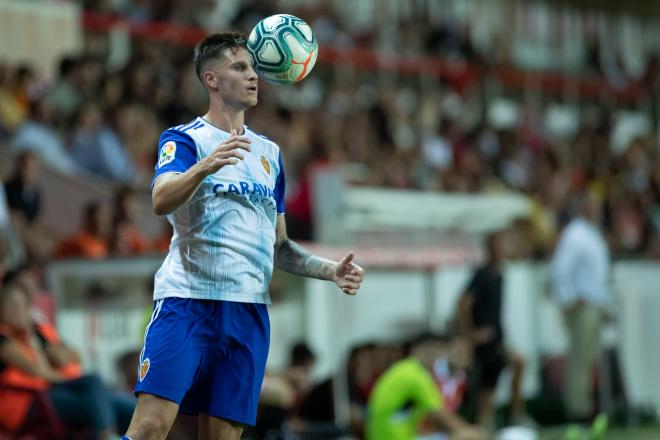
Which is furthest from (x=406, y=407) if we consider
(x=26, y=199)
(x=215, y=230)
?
(x=215, y=230)

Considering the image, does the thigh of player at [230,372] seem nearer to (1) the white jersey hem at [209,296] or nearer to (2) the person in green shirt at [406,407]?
(1) the white jersey hem at [209,296]

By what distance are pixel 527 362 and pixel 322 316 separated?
325 centimetres

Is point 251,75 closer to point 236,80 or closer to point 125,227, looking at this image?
point 236,80

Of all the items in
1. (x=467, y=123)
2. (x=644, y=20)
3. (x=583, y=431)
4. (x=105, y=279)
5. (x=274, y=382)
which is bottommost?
(x=583, y=431)

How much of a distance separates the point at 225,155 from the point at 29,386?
13.2ft

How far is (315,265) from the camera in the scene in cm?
551

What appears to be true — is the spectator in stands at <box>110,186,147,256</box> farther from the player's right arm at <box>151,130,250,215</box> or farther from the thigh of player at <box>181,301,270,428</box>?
the player's right arm at <box>151,130,250,215</box>

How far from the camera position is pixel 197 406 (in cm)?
518

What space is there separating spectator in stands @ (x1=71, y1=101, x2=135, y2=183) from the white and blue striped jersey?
7.94m

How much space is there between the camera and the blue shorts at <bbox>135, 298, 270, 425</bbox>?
5.00 m

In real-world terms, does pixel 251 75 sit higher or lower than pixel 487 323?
higher

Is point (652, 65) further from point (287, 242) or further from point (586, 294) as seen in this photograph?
point (287, 242)

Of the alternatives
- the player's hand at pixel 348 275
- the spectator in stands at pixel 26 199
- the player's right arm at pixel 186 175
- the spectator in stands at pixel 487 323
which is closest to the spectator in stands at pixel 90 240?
the spectator in stands at pixel 26 199

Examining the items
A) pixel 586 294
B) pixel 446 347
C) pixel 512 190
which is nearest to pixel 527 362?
pixel 586 294
